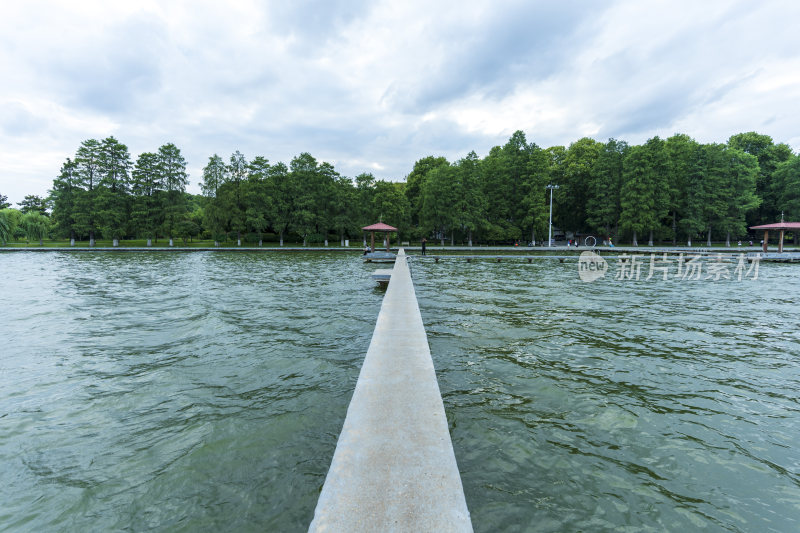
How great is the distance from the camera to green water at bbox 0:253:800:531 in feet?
10.2

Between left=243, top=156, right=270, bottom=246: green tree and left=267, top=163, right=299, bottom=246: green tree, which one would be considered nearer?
left=243, top=156, right=270, bottom=246: green tree

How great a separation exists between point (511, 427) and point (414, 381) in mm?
1384

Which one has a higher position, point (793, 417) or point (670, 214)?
point (670, 214)

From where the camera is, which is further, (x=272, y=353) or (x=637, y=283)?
(x=637, y=283)

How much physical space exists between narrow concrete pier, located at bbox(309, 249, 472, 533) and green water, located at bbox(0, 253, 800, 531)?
25.5 inches

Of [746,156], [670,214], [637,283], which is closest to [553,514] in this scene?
[637,283]

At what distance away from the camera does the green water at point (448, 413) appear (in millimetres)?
3104

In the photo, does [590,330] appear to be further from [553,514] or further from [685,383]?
[553,514]

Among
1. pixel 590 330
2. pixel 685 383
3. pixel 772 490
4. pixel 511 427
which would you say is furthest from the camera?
pixel 590 330

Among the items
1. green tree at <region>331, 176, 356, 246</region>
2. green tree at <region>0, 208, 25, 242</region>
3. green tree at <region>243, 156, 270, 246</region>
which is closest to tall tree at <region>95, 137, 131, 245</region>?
green tree at <region>0, 208, 25, 242</region>

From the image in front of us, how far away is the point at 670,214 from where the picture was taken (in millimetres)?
54344

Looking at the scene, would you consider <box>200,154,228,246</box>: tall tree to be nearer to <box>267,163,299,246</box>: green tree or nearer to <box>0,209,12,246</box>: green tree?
<box>267,163,299,246</box>: green tree

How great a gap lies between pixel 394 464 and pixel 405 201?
5121cm

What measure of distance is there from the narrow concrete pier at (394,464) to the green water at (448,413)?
0.65 m
